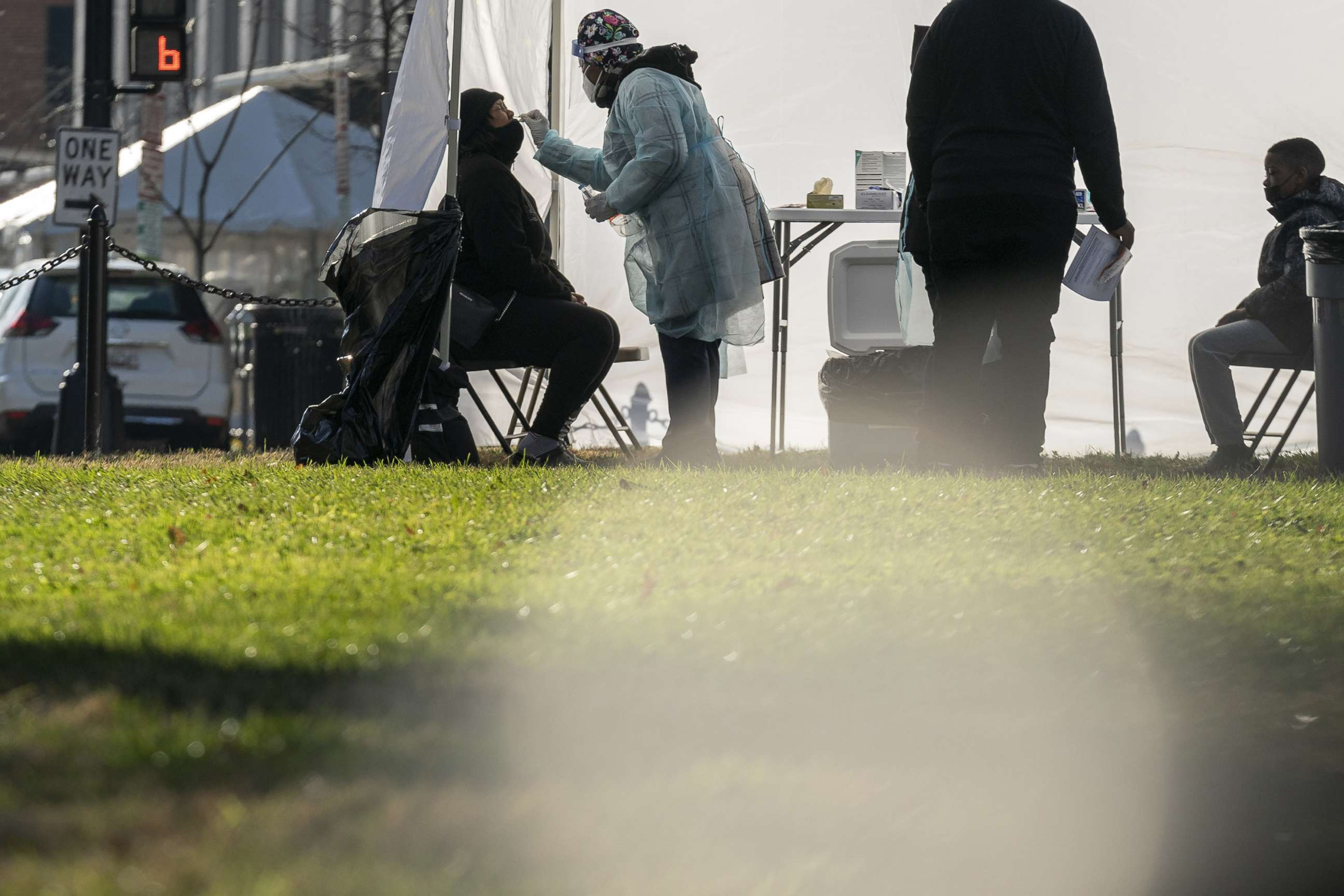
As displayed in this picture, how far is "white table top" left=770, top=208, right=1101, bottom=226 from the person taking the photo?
25.7ft

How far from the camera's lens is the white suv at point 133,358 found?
12.0 m

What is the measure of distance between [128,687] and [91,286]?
6.60 metres

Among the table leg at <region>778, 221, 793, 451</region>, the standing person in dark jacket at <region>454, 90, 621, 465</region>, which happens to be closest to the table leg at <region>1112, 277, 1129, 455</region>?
the table leg at <region>778, 221, 793, 451</region>

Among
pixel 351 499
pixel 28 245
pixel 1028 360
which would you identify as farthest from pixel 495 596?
pixel 28 245

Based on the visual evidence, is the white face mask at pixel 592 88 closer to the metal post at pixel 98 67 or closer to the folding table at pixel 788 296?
the folding table at pixel 788 296

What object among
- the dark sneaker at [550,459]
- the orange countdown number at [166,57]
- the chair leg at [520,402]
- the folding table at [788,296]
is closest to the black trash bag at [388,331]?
the dark sneaker at [550,459]

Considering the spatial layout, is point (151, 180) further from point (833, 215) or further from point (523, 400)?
point (833, 215)

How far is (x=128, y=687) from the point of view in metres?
2.55

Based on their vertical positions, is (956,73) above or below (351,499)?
above

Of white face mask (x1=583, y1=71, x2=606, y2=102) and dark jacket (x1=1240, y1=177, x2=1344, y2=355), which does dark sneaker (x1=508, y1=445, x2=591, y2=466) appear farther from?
dark jacket (x1=1240, y1=177, x2=1344, y2=355)

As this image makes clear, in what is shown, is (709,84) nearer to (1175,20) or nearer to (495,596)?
(1175,20)

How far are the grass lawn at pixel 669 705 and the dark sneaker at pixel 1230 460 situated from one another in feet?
8.52

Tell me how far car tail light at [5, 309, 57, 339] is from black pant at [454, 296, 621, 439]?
632cm

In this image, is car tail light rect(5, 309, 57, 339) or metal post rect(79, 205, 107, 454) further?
car tail light rect(5, 309, 57, 339)
